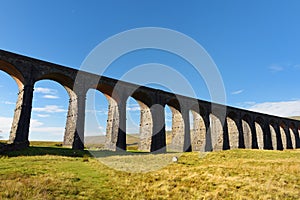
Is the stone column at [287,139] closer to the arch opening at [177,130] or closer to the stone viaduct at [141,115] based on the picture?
the stone viaduct at [141,115]

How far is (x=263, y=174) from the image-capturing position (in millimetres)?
11695

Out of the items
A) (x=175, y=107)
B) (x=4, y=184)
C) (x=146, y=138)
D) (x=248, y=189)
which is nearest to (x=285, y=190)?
(x=248, y=189)

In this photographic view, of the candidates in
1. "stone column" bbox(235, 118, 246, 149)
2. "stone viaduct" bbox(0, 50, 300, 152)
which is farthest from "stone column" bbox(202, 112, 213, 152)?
"stone column" bbox(235, 118, 246, 149)

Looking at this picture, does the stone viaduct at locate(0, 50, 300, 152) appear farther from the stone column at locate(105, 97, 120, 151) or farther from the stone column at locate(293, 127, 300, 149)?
the stone column at locate(293, 127, 300, 149)

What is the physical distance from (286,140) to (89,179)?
5967cm

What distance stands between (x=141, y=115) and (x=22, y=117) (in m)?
16.2

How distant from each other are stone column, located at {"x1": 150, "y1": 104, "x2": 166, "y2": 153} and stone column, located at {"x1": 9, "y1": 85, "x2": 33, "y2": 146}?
15.6 meters

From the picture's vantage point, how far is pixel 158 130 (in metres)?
32.0

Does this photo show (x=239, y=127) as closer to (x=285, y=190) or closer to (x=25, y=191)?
(x=285, y=190)

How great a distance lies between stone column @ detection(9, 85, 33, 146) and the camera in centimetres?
2127

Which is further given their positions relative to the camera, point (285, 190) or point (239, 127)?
point (239, 127)

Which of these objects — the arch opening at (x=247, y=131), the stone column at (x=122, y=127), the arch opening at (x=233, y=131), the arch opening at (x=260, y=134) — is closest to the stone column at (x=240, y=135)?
the arch opening at (x=233, y=131)

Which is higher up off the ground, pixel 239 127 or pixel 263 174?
pixel 239 127

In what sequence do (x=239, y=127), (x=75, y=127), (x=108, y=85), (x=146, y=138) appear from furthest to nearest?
1. (x=239, y=127)
2. (x=146, y=138)
3. (x=108, y=85)
4. (x=75, y=127)
